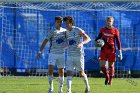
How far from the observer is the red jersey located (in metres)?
Answer: 16.6

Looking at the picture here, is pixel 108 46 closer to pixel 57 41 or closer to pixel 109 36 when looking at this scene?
pixel 109 36

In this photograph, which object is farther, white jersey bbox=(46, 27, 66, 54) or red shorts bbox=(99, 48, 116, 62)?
red shorts bbox=(99, 48, 116, 62)

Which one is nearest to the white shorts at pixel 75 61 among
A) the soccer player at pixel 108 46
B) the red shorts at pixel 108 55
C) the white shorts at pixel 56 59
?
the white shorts at pixel 56 59

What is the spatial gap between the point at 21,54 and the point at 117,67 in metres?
3.67

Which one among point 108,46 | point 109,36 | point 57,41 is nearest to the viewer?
point 57,41

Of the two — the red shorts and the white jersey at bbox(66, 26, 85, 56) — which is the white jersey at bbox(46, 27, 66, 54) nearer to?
the white jersey at bbox(66, 26, 85, 56)

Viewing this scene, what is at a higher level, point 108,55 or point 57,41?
point 57,41

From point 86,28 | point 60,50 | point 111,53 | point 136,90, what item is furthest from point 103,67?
point 86,28

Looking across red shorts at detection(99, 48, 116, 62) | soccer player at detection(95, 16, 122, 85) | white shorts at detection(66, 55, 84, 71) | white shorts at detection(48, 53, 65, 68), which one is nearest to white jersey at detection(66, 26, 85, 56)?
white shorts at detection(66, 55, 84, 71)

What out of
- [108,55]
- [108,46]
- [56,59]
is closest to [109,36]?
[108,46]

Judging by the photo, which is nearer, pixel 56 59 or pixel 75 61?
pixel 75 61

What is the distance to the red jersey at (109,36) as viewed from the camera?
1662 cm

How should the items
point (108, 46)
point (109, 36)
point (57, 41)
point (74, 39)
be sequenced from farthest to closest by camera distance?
point (108, 46) → point (109, 36) → point (57, 41) → point (74, 39)

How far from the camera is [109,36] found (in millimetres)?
16734
